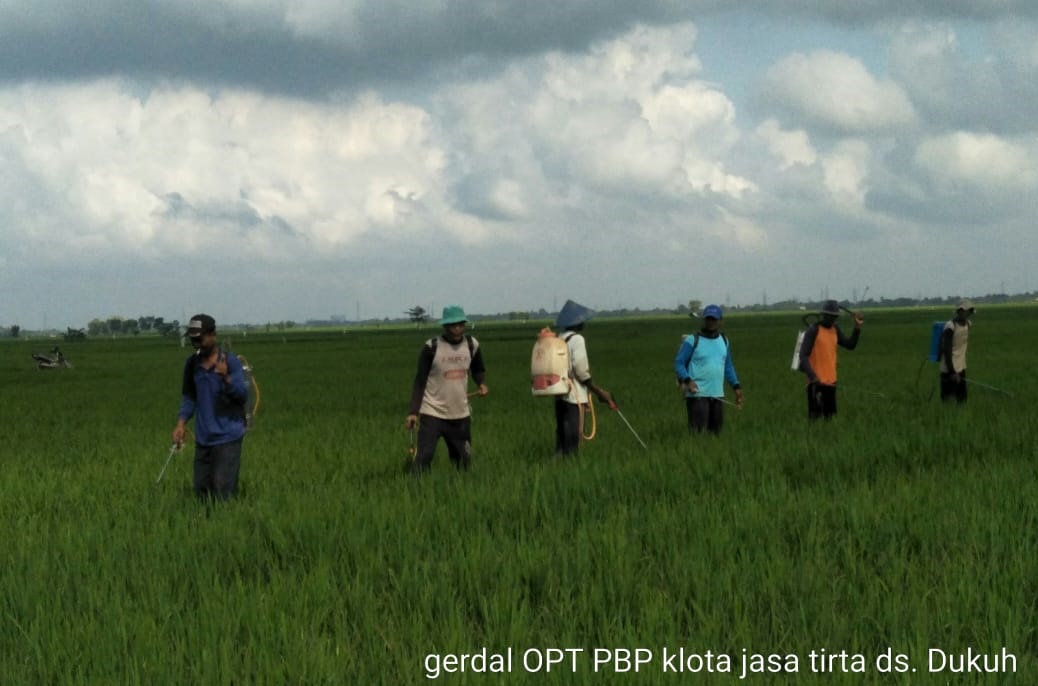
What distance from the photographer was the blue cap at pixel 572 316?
7.80 m

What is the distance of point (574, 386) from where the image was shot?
793 cm

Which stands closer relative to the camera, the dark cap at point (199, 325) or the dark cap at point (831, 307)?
the dark cap at point (199, 325)

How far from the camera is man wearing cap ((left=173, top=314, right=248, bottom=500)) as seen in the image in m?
6.43

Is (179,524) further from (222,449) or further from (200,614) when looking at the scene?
(200,614)

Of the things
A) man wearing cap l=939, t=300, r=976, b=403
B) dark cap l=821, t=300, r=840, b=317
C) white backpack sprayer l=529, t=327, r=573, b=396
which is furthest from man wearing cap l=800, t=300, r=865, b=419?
white backpack sprayer l=529, t=327, r=573, b=396

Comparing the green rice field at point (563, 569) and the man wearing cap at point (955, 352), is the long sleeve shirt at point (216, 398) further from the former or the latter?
the man wearing cap at point (955, 352)

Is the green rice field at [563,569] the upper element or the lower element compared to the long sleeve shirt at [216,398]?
lower

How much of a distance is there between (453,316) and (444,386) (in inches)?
25.7

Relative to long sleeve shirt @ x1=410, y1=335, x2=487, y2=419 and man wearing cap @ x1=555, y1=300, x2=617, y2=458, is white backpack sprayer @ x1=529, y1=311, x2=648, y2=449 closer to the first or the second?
man wearing cap @ x1=555, y1=300, x2=617, y2=458

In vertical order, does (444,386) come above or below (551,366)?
below

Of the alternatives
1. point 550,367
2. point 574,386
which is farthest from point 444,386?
point 574,386

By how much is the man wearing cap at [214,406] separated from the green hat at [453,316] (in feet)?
5.59

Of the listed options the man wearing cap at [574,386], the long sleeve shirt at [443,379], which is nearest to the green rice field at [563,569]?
A: the man wearing cap at [574,386]

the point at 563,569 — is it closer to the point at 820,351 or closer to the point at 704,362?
the point at 704,362
